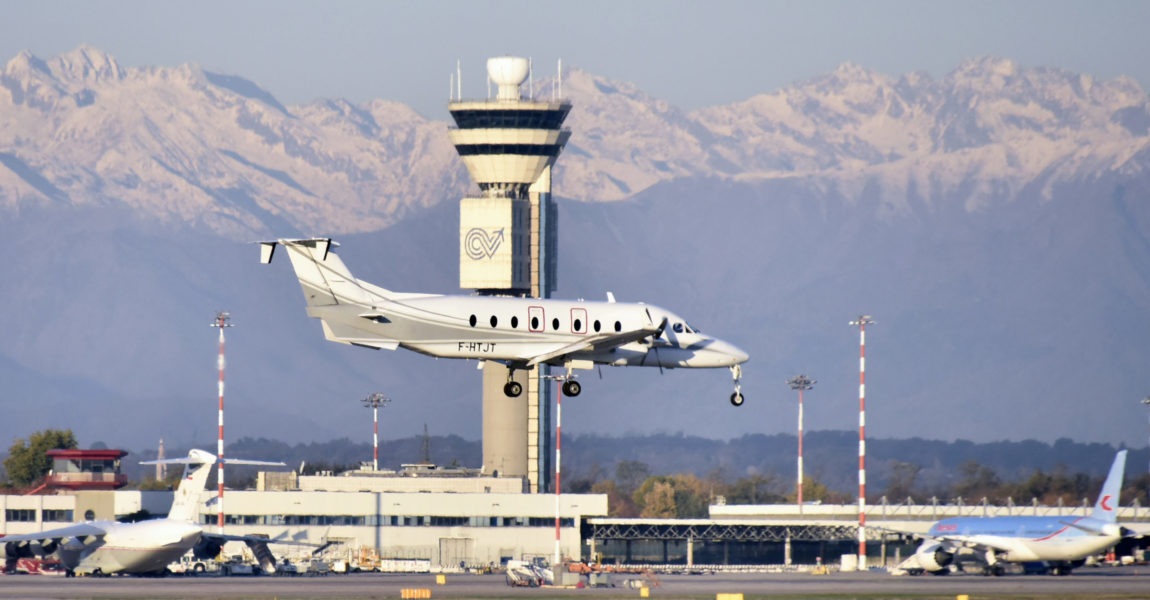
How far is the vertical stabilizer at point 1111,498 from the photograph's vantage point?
150 m

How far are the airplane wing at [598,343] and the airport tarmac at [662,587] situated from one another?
27.7 m

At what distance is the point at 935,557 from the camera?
5955 inches

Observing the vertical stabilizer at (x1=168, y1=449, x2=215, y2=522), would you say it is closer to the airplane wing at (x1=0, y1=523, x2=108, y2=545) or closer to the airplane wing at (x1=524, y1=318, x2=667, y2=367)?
the airplane wing at (x1=0, y1=523, x2=108, y2=545)

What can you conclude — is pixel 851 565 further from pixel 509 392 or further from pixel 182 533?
pixel 509 392

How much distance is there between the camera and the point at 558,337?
10169 cm

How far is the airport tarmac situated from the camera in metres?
128

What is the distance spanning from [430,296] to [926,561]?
212 feet

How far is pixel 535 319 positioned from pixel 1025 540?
61.0m

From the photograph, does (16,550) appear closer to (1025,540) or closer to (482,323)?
→ (482,323)

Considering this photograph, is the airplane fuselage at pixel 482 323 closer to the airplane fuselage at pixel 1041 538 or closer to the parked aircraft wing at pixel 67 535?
the airplane fuselage at pixel 1041 538

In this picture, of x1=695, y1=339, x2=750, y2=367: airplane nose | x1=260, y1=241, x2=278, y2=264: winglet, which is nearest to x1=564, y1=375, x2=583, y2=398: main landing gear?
x1=695, y1=339, x2=750, y2=367: airplane nose

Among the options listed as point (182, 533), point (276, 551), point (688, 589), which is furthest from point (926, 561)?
point (276, 551)

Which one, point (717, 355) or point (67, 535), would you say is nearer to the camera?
point (717, 355)

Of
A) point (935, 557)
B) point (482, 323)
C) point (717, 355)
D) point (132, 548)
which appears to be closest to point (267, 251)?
point (482, 323)
